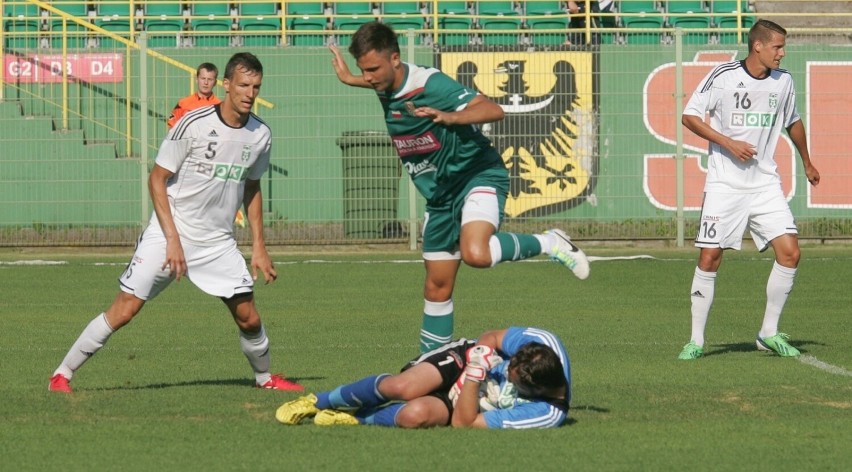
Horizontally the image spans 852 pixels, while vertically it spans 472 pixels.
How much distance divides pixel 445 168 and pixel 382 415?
5.65 ft

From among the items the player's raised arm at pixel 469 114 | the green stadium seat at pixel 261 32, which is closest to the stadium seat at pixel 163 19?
the green stadium seat at pixel 261 32

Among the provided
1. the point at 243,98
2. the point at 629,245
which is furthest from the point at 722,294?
the point at 243,98

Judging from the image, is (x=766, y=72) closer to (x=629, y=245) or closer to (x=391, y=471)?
(x=391, y=471)

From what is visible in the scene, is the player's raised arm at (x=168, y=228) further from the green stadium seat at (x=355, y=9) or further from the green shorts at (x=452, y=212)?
the green stadium seat at (x=355, y=9)

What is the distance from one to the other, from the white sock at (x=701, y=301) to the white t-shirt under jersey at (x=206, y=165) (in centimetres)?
363

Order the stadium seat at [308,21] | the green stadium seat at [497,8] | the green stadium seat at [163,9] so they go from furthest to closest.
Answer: the green stadium seat at [497,8] < the green stadium seat at [163,9] < the stadium seat at [308,21]

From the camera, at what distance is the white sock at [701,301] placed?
408 inches

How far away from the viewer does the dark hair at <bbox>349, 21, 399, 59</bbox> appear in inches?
313

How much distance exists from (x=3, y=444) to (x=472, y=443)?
2279 mm

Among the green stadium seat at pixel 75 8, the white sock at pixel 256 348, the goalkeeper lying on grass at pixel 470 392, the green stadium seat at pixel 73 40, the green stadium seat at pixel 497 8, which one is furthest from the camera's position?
the green stadium seat at pixel 497 8

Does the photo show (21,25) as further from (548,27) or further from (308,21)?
(548,27)

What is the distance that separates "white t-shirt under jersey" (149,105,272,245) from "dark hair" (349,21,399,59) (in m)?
0.95

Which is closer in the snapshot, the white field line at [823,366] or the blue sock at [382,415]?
the blue sock at [382,415]

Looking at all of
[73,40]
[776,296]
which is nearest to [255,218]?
[776,296]
